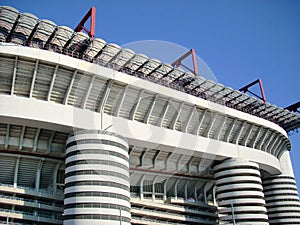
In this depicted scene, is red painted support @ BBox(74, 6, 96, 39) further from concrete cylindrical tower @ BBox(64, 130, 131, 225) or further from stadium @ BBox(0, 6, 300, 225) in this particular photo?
concrete cylindrical tower @ BBox(64, 130, 131, 225)

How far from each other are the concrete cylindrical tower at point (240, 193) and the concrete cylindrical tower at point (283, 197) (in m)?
15.3

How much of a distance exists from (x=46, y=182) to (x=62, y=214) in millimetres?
7176

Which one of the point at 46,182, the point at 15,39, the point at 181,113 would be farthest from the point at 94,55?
the point at 46,182

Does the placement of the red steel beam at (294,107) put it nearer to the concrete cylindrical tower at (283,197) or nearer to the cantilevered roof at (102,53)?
the concrete cylindrical tower at (283,197)

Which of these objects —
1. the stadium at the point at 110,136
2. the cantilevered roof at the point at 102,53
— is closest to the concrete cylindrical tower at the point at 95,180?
the stadium at the point at 110,136

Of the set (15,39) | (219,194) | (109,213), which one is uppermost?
(15,39)

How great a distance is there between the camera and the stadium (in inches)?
1946

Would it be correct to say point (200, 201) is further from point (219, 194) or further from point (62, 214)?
point (62, 214)

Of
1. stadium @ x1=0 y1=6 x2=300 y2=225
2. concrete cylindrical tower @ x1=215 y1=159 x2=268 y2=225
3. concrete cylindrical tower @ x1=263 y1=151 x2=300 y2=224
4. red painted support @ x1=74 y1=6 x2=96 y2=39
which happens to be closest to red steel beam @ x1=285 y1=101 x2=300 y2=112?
concrete cylindrical tower @ x1=263 y1=151 x2=300 y2=224

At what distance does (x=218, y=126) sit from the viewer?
6919cm

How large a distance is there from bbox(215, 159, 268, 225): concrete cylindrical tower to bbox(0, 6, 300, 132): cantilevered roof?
13323mm

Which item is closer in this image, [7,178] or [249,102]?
[7,178]

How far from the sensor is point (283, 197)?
83.6 m

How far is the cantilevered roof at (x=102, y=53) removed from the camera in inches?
1966
